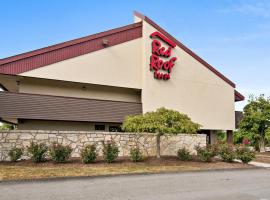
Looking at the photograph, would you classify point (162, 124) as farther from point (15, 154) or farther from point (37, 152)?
point (15, 154)

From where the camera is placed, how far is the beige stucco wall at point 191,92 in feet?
82.3

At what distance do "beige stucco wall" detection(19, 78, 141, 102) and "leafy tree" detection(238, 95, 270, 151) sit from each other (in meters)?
12.1

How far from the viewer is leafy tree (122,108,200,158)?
17266mm

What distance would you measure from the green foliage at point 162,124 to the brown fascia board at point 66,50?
718cm

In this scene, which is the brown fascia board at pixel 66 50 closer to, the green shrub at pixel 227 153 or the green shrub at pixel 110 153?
the green shrub at pixel 110 153

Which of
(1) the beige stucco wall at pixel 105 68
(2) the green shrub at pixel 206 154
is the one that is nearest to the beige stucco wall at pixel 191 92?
(1) the beige stucco wall at pixel 105 68

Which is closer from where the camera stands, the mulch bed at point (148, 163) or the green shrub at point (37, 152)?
the mulch bed at point (148, 163)

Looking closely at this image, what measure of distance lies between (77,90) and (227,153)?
11.7 meters

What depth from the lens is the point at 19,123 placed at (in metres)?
21.5

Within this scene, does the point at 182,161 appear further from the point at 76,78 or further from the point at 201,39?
the point at 76,78

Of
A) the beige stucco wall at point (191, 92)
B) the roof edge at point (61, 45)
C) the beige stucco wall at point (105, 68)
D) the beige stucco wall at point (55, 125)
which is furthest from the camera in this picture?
the beige stucco wall at point (191, 92)

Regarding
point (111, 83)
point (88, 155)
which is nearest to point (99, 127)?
point (111, 83)

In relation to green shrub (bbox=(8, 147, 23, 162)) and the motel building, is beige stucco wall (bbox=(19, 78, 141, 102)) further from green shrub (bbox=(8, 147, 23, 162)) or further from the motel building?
green shrub (bbox=(8, 147, 23, 162))

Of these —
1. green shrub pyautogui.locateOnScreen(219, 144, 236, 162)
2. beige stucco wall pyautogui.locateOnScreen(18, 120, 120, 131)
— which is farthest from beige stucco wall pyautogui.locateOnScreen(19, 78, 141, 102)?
green shrub pyautogui.locateOnScreen(219, 144, 236, 162)
